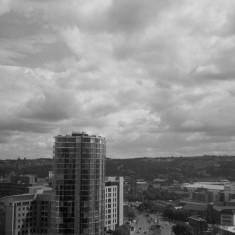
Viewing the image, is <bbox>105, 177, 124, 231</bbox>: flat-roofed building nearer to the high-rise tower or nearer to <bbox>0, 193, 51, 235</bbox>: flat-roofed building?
<bbox>0, 193, 51, 235</bbox>: flat-roofed building

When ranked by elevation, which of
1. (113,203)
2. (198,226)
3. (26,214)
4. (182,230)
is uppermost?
(113,203)

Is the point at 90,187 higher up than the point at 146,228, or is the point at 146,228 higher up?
the point at 90,187

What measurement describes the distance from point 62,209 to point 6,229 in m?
32.3

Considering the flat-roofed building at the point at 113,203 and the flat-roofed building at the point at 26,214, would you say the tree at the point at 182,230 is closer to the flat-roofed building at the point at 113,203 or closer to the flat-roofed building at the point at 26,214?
the flat-roofed building at the point at 113,203

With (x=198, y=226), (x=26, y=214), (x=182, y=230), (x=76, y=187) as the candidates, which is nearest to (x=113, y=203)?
(x=182, y=230)

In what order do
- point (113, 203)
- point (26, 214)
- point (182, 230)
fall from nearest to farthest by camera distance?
1. point (26, 214)
2. point (113, 203)
3. point (182, 230)

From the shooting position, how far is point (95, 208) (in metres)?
120

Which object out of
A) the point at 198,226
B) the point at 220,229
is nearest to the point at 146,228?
the point at 198,226

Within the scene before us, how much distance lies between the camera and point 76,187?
11850 centimetres

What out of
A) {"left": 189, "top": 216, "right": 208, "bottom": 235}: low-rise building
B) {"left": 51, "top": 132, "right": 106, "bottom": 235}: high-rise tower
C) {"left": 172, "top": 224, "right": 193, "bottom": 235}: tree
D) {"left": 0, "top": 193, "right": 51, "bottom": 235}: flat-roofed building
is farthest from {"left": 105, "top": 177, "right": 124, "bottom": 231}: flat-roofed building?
{"left": 51, "top": 132, "right": 106, "bottom": 235}: high-rise tower

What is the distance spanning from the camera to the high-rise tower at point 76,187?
117250mm

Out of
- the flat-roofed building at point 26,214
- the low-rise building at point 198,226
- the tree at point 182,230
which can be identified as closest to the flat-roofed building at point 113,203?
the tree at point 182,230

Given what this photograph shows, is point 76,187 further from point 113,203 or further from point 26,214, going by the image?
point 113,203

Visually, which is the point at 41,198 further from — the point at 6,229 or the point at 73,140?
the point at 73,140
